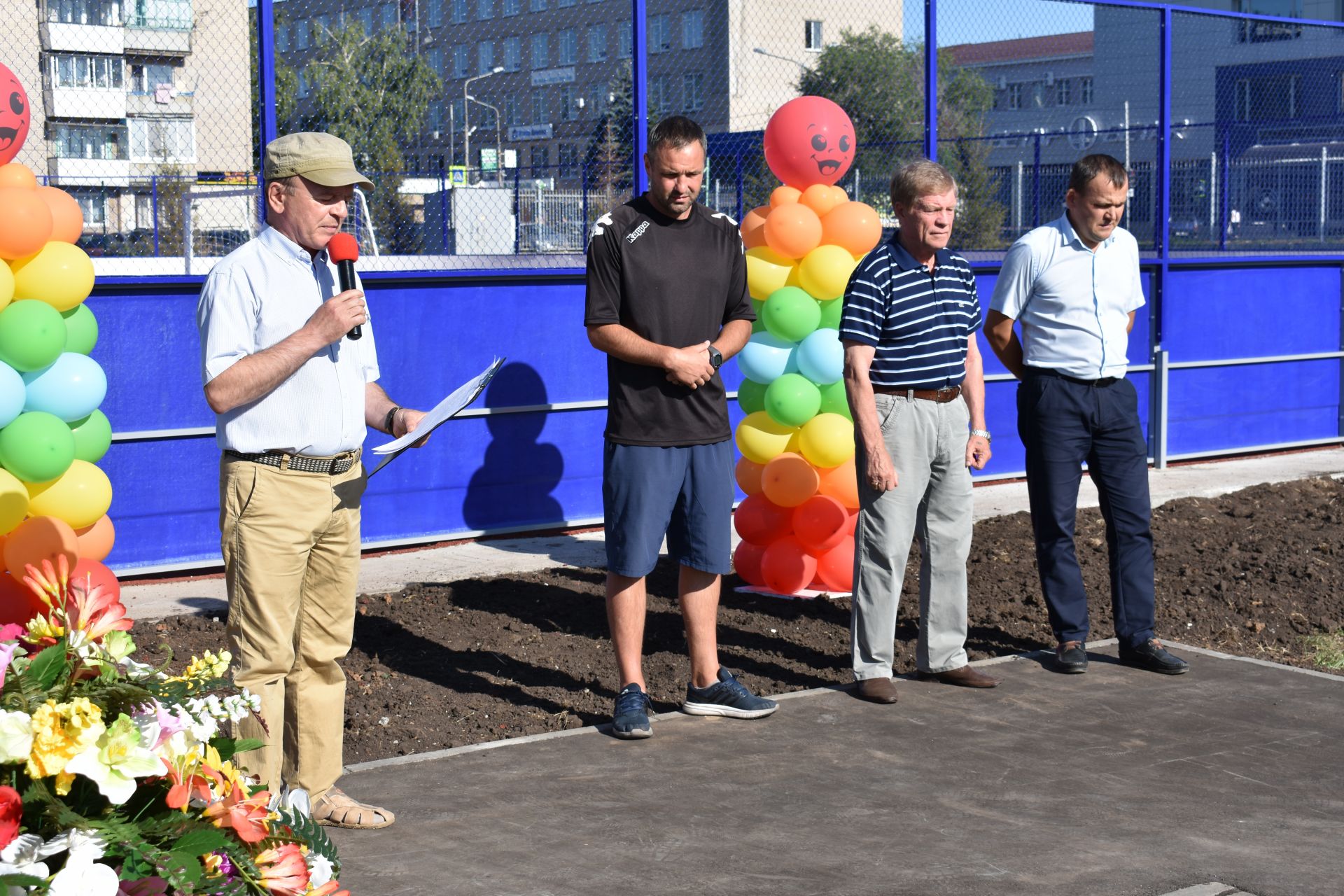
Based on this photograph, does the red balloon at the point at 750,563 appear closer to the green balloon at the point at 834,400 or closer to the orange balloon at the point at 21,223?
the green balloon at the point at 834,400

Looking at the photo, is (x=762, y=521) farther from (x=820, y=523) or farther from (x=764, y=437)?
(x=764, y=437)

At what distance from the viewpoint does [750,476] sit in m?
7.73

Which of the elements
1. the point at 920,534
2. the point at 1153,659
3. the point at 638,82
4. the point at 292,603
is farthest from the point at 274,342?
the point at 638,82

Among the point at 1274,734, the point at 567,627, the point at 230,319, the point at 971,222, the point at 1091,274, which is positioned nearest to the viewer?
the point at 230,319

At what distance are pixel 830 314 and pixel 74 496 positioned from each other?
3445 mm

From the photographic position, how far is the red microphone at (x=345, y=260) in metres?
4.11

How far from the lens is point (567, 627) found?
7.07 m

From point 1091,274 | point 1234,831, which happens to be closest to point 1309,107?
point 1091,274

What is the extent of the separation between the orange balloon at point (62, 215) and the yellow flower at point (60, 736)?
14.0 feet

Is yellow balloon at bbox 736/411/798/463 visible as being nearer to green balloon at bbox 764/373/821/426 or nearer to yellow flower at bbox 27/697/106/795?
green balloon at bbox 764/373/821/426

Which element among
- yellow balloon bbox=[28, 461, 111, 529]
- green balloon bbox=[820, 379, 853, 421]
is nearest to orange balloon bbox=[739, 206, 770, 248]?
green balloon bbox=[820, 379, 853, 421]

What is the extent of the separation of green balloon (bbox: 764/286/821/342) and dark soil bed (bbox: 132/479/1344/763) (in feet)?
4.30

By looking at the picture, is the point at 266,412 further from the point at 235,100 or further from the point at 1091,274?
the point at 235,100

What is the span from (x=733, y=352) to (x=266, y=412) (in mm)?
1945
